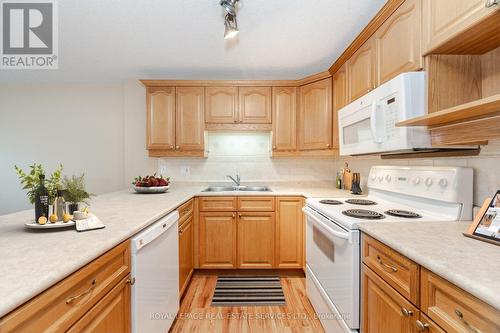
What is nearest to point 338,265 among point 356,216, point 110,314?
point 356,216

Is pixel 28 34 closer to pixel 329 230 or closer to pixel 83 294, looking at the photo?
pixel 83 294

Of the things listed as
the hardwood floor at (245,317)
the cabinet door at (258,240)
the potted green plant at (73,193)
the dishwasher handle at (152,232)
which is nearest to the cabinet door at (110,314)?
the dishwasher handle at (152,232)

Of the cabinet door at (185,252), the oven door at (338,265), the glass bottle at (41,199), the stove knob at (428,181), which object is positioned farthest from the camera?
the cabinet door at (185,252)

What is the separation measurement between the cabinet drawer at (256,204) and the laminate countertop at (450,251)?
54.3 inches

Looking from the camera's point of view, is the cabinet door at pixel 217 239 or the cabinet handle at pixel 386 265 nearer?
the cabinet handle at pixel 386 265

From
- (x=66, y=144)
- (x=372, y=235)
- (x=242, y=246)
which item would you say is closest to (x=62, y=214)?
(x=372, y=235)

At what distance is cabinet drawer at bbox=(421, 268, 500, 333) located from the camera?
23.4 inches

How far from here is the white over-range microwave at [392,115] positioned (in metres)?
1.27

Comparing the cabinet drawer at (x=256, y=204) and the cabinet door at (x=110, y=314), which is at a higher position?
the cabinet drawer at (x=256, y=204)

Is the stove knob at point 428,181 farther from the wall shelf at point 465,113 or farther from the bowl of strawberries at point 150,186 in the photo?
the bowl of strawberries at point 150,186

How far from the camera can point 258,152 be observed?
315 centimetres

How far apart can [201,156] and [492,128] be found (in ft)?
8.10

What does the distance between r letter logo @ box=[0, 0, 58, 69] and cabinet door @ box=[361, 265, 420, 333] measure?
2646mm

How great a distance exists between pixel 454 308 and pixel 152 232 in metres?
1.26
